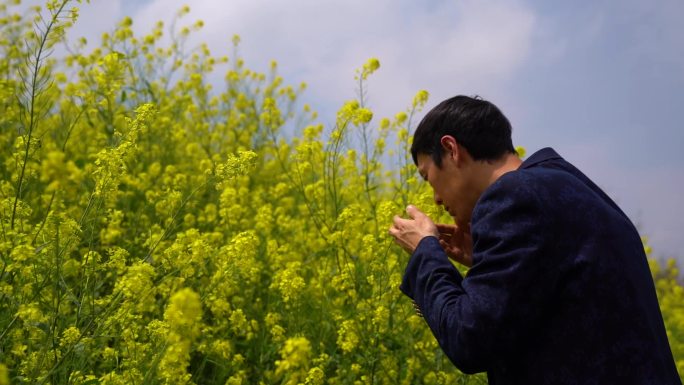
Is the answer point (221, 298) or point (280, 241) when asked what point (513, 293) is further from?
point (280, 241)

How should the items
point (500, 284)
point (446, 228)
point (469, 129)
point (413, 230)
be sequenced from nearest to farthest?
point (500, 284) < point (469, 129) < point (413, 230) < point (446, 228)

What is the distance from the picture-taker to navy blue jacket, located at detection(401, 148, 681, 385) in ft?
5.57

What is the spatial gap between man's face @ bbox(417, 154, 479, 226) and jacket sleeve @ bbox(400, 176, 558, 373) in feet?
0.59

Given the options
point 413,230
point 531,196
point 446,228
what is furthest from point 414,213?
point 531,196

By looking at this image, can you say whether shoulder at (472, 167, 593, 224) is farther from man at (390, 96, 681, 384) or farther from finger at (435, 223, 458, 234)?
finger at (435, 223, 458, 234)

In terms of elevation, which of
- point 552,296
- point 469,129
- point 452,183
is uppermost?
point 469,129

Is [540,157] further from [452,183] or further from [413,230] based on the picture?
[413,230]

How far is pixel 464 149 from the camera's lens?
197cm

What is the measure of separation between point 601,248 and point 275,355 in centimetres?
215

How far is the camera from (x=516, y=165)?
1993mm

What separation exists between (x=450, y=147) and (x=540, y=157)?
0.75 ft

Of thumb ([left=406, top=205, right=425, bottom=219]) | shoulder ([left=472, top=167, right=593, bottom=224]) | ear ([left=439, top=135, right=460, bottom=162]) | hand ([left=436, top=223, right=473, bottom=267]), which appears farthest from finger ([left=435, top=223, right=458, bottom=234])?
shoulder ([left=472, top=167, right=593, bottom=224])

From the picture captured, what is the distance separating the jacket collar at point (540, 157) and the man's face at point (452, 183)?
14cm

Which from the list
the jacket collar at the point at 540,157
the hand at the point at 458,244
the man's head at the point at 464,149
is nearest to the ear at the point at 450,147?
the man's head at the point at 464,149
